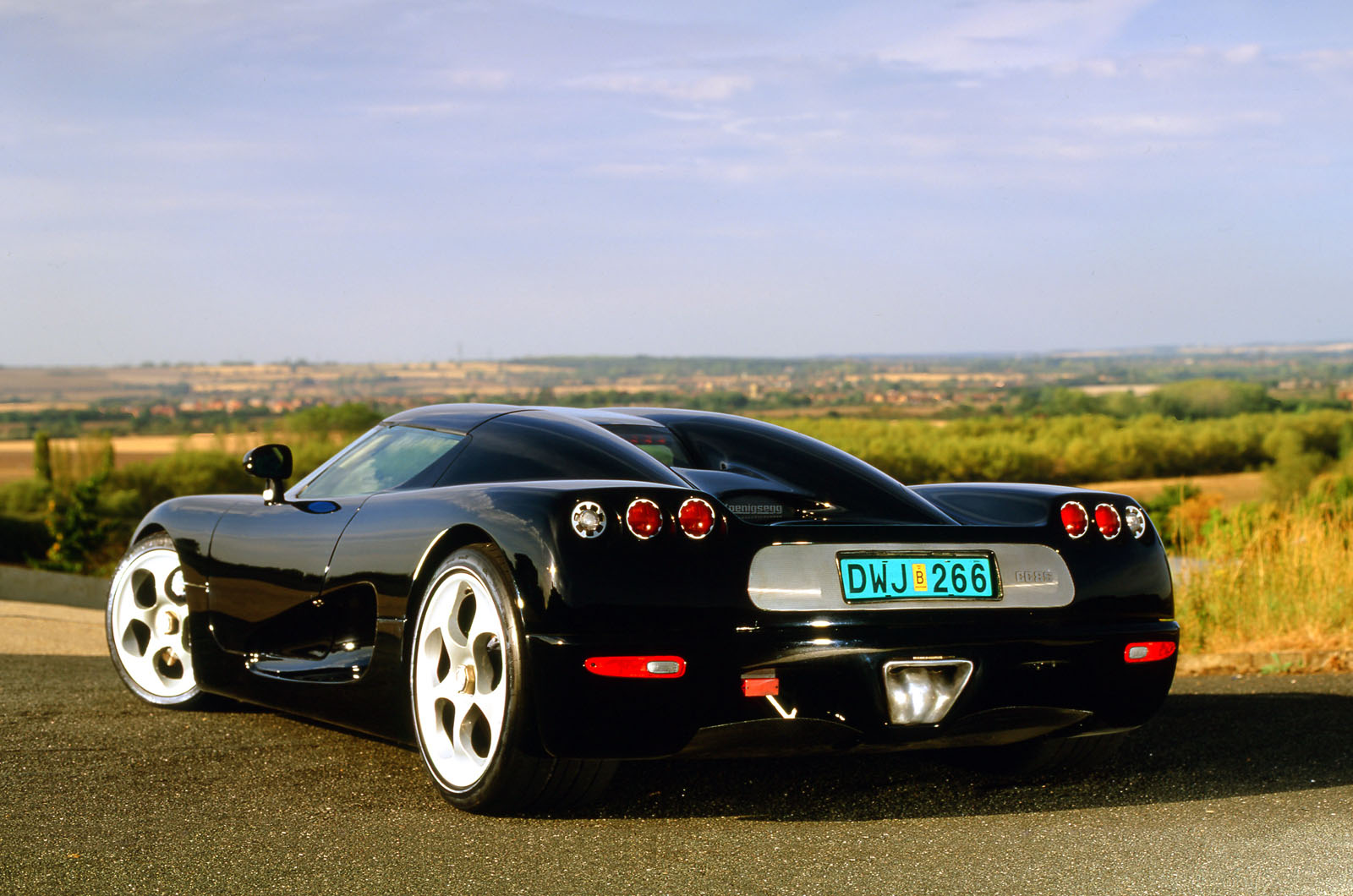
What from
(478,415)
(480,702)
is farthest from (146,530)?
(480,702)

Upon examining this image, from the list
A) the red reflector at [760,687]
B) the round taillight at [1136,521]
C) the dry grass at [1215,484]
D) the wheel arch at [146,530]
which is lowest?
the dry grass at [1215,484]

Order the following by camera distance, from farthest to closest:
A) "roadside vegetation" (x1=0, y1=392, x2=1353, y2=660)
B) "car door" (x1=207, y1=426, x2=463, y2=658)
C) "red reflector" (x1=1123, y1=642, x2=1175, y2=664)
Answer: "roadside vegetation" (x1=0, y1=392, x2=1353, y2=660) < "car door" (x1=207, y1=426, x2=463, y2=658) < "red reflector" (x1=1123, y1=642, x2=1175, y2=664)

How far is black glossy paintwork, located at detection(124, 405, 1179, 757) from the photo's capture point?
3.51 m

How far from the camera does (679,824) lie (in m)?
3.70

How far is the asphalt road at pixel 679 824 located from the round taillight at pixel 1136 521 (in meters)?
0.78

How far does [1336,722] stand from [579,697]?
3.50 metres

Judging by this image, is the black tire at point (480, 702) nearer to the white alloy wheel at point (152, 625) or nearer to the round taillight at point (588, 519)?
the round taillight at point (588, 519)

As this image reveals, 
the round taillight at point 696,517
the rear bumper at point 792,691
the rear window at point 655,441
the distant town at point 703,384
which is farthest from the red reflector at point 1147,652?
the distant town at point 703,384

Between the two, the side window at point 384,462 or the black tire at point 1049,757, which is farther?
the side window at point 384,462

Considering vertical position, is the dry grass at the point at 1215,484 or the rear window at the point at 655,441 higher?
the rear window at the point at 655,441

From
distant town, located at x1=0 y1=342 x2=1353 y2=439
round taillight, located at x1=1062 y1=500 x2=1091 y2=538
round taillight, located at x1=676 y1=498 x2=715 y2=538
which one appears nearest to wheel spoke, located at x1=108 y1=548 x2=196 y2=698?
round taillight, located at x1=676 y1=498 x2=715 y2=538

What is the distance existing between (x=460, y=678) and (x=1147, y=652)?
6.56ft

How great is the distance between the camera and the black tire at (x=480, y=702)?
3564mm

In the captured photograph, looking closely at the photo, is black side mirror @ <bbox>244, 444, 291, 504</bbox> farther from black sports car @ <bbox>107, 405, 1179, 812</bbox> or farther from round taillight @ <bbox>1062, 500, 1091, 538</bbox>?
round taillight @ <bbox>1062, 500, 1091, 538</bbox>
